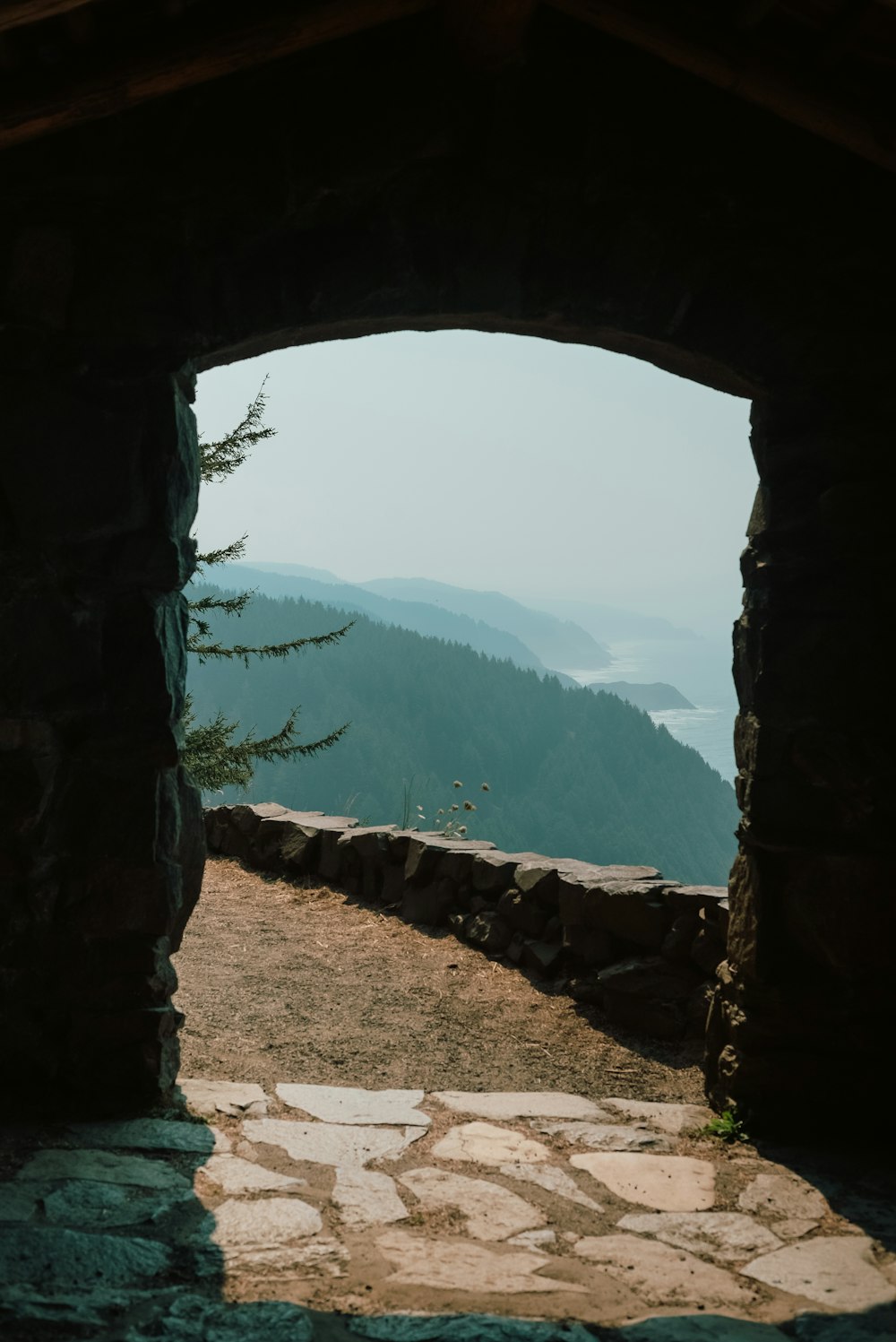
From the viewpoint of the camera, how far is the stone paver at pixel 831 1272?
6.57 ft

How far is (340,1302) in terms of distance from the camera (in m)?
1.91

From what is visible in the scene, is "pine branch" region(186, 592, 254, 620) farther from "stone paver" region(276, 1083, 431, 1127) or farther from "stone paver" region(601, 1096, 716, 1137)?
"stone paver" region(601, 1096, 716, 1137)

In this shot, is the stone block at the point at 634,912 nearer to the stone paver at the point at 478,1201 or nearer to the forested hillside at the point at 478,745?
the stone paver at the point at 478,1201

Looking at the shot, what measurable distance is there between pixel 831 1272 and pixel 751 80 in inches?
104

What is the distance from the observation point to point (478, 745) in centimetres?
3503

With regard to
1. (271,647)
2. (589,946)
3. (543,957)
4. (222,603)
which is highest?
(222,603)

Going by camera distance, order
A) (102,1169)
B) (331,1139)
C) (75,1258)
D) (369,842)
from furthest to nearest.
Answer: (369,842) < (331,1139) < (102,1169) < (75,1258)

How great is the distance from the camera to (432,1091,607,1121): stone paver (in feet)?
10.2

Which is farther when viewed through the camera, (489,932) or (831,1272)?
(489,932)

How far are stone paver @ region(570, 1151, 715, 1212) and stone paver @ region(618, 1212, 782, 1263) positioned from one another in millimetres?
49

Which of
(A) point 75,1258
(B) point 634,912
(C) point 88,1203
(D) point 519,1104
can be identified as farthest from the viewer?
(B) point 634,912

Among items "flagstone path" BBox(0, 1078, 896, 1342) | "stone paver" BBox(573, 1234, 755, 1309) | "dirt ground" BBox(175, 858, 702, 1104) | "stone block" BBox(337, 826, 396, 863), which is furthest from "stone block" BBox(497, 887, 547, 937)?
"stone paver" BBox(573, 1234, 755, 1309)

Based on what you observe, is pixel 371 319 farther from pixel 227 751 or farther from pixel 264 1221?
pixel 227 751

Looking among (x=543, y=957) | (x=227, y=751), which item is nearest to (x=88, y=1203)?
(x=543, y=957)
